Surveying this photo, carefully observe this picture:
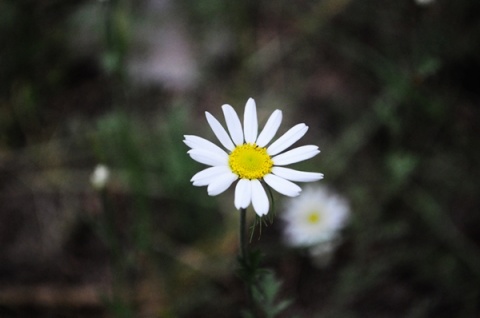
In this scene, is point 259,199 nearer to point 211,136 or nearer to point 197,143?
point 197,143

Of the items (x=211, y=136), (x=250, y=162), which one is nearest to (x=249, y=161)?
(x=250, y=162)

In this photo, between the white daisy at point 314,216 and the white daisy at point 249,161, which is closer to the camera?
the white daisy at point 249,161

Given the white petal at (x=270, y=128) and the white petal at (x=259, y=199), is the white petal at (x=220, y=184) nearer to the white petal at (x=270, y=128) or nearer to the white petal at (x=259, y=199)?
the white petal at (x=259, y=199)

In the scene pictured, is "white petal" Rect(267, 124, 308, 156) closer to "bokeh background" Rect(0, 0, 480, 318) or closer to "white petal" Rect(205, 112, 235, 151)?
"white petal" Rect(205, 112, 235, 151)

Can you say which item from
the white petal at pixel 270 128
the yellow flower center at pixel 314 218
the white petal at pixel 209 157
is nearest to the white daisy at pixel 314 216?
the yellow flower center at pixel 314 218

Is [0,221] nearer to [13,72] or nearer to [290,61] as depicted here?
[13,72]

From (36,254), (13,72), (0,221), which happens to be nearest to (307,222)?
(36,254)
